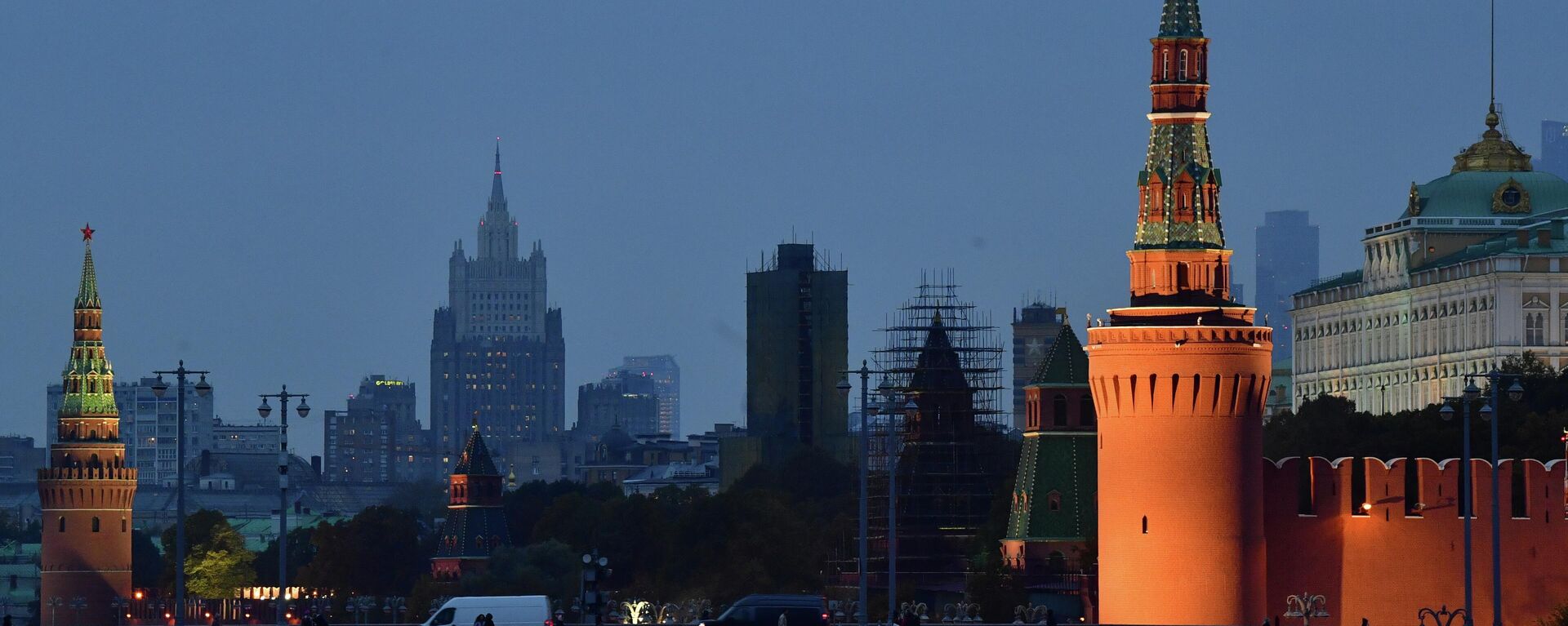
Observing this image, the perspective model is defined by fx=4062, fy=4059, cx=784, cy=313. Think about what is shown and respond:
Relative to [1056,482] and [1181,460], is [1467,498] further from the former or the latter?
[1056,482]

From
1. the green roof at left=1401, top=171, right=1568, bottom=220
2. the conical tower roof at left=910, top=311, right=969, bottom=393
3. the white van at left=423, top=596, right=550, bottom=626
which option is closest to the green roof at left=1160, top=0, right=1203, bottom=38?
the white van at left=423, top=596, right=550, bottom=626

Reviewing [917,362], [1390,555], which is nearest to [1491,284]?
[917,362]

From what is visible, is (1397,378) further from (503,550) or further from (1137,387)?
(1137,387)

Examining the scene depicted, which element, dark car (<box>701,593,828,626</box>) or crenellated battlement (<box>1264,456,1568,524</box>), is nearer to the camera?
dark car (<box>701,593,828,626</box>)

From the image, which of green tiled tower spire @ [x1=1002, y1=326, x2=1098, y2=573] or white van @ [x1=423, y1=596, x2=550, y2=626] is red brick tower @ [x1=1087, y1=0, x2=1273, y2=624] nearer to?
white van @ [x1=423, y1=596, x2=550, y2=626]

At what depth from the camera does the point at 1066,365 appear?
5507 inches

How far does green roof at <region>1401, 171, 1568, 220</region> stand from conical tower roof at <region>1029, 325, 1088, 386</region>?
55851mm

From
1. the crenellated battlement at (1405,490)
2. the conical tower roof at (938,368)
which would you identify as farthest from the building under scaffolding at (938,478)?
the crenellated battlement at (1405,490)

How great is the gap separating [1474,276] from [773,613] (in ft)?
310

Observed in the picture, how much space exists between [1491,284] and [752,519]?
36.0 meters

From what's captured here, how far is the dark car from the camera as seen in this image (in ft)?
313

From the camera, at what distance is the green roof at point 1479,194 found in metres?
194

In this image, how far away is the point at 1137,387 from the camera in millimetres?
102688

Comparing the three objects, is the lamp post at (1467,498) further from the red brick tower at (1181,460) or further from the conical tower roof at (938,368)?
the conical tower roof at (938,368)
